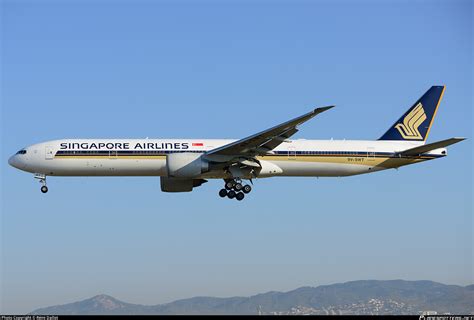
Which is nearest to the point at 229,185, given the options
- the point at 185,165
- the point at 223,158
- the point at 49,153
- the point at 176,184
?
the point at 223,158

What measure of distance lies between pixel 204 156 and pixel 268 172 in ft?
17.0

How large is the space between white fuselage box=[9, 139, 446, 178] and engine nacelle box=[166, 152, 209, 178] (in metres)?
0.94

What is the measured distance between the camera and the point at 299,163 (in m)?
58.6

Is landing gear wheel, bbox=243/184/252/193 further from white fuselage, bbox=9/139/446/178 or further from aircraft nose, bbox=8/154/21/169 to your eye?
aircraft nose, bbox=8/154/21/169

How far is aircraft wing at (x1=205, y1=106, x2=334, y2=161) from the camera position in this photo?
2116 inches

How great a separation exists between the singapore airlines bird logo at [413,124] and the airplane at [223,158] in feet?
8.58

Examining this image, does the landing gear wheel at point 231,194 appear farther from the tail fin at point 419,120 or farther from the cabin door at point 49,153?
the tail fin at point 419,120

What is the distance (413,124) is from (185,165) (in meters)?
21.0

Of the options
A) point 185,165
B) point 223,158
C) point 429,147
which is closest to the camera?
point 185,165

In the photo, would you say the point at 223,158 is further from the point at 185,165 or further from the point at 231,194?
the point at 231,194

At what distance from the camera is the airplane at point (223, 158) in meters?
56.3

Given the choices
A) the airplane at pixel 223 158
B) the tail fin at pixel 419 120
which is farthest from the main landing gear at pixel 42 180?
the tail fin at pixel 419 120

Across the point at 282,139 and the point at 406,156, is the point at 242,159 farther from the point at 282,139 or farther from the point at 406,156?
the point at 406,156

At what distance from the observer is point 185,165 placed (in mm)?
55938
